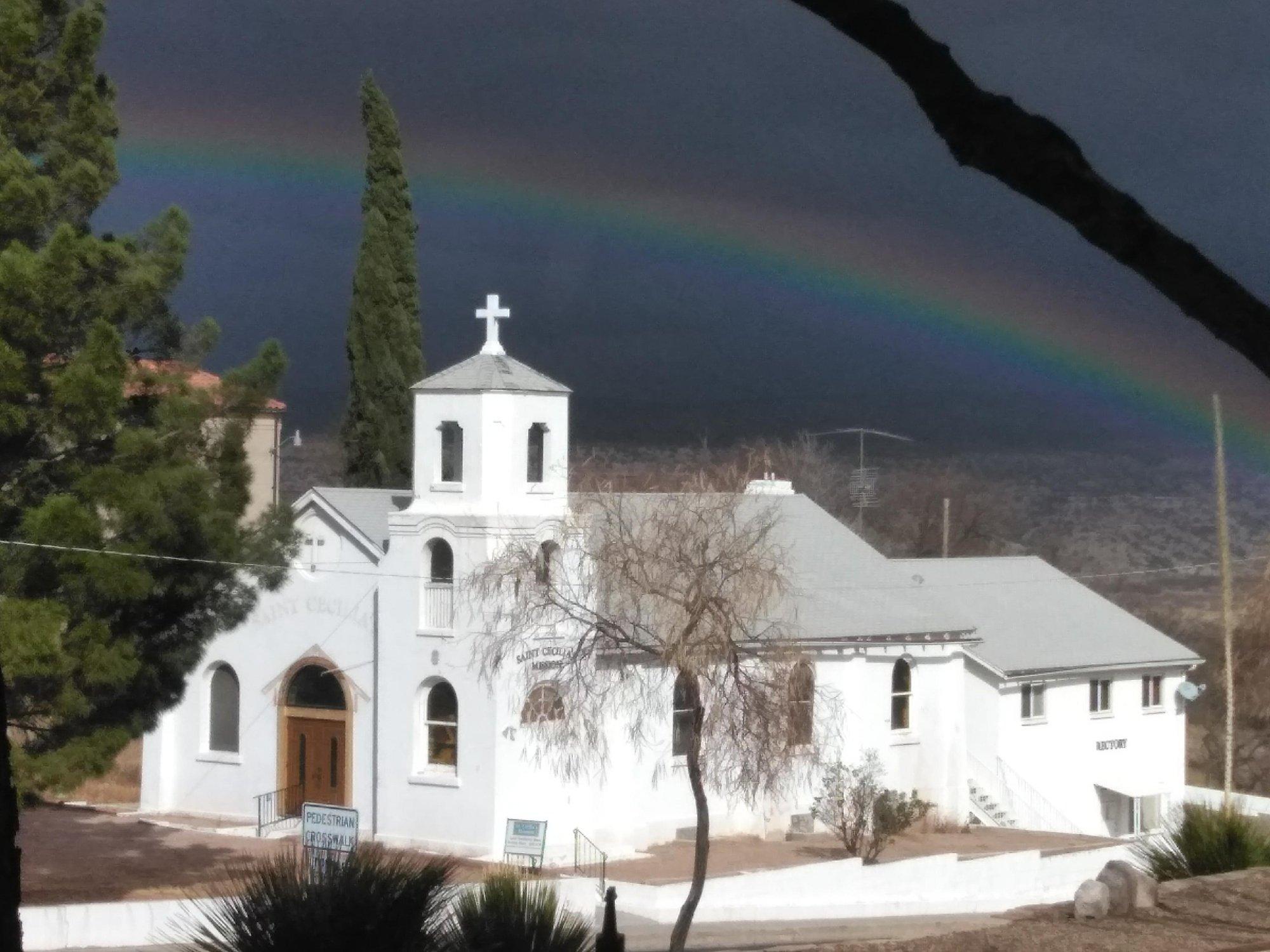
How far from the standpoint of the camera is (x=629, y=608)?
100ft

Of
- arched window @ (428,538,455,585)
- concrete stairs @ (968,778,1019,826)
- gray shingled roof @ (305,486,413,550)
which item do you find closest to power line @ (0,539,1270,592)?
arched window @ (428,538,455,585)

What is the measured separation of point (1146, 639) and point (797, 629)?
1789cm

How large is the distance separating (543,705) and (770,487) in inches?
615

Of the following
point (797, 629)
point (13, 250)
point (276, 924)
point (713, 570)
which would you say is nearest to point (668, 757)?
point (797, 629)

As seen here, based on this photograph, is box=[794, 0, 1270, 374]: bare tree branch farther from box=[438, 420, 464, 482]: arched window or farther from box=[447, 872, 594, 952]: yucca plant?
box=[438, 420, 464, 482]: arched window

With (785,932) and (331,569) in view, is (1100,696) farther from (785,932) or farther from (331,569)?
(785,932)

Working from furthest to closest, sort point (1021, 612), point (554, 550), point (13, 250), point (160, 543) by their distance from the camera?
point (1021, 612)
point (554, 550)
point (160, 543)
point (13, 250)

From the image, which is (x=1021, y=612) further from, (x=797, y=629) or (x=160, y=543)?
(x=160, y=543)

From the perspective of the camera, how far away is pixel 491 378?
3781 centimetres

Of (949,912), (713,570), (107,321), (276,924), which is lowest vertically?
(949,912)

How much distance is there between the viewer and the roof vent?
46844 mm

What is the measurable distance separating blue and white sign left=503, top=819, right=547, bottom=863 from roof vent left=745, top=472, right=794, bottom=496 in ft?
44.8

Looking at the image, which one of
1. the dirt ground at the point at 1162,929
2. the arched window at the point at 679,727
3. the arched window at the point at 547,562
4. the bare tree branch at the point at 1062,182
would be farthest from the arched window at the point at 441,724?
the bare tree branch at the point at 1062,182

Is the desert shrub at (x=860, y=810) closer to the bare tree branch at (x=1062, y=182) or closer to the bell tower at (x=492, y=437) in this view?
the bell tower at (x=492, y=437)
